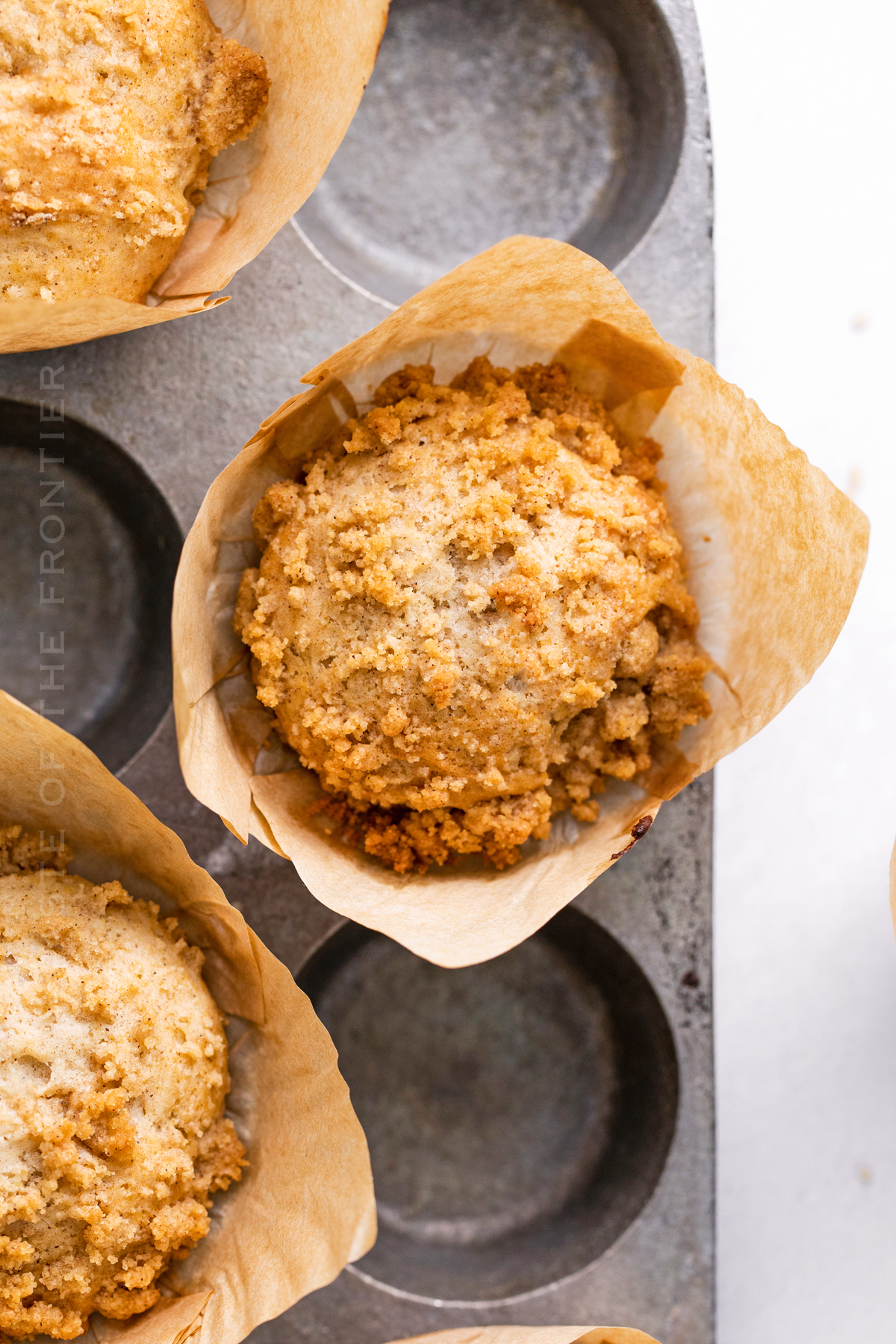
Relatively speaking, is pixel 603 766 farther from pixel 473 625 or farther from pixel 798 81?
pixel 798 81

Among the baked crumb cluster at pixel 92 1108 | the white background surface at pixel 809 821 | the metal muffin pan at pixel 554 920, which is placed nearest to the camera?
the baked crumb cluster at pixel 92 1108

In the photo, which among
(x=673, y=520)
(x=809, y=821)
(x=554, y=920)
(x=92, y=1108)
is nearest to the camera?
(x=92, y=1108)

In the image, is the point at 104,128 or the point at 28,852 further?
the point at 28,852

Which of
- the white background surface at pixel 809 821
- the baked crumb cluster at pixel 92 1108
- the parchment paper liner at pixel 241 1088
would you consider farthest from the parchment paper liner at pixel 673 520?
the white background surface at pixel 809 821

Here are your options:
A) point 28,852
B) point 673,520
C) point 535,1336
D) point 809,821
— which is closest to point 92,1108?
point 28,852

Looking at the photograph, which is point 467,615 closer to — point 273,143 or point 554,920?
point 554,920

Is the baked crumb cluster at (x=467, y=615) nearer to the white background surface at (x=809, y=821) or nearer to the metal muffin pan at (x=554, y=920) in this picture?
the metal muffin pan at (x=554, y=920)
